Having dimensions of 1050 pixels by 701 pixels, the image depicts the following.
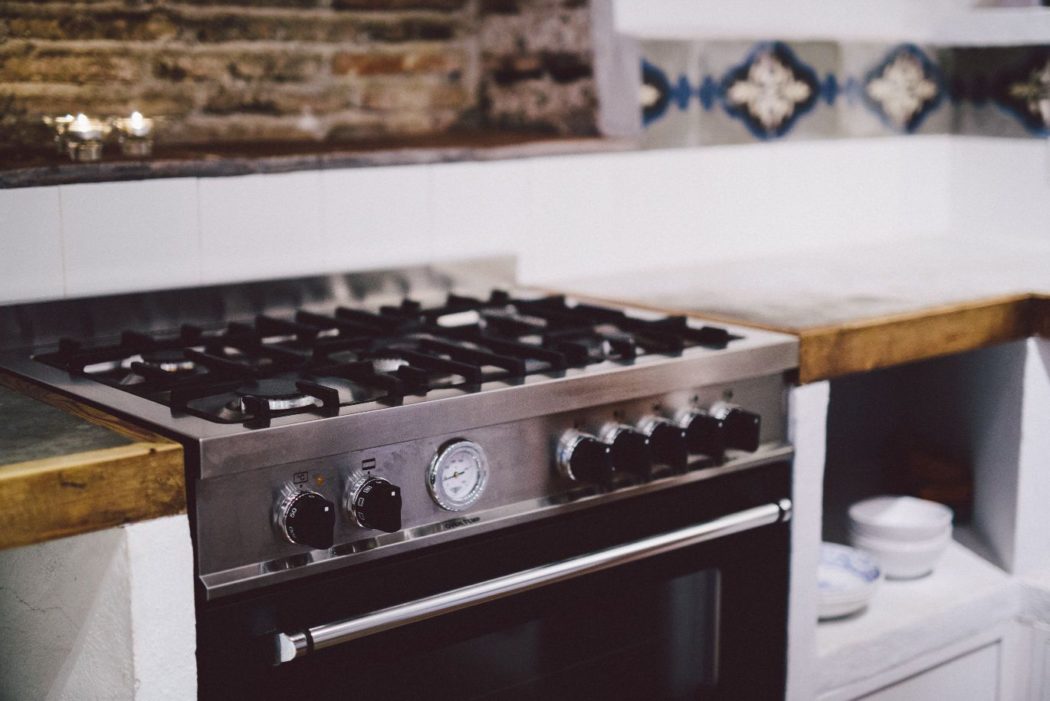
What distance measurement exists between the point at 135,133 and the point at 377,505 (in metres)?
0.81

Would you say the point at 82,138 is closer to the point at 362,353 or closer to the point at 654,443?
the point at 362,353

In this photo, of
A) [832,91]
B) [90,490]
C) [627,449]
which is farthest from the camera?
[832,91]

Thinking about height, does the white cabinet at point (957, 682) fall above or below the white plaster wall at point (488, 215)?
below

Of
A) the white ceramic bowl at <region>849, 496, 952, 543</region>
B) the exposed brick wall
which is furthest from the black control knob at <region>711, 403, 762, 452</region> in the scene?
the exposed brick wall

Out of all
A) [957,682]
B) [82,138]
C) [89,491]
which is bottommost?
[957,682]

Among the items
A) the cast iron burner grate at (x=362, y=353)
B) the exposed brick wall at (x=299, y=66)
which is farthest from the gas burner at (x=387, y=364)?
the exposed brick wall at (x=299, y=66)

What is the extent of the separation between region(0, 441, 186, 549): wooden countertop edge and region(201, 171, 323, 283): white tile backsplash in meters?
0.74

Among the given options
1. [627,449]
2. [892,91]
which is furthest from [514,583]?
[892,91]

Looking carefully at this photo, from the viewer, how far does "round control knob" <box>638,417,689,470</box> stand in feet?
4.91

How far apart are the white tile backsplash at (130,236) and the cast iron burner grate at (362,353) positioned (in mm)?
105

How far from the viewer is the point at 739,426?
1592 millimetres

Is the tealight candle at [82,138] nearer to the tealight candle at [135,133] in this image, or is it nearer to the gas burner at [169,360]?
the tealight candle at [135,133]

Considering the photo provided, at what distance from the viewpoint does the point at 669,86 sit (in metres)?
2.38

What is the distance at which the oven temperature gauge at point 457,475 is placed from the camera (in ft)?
4.32
